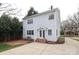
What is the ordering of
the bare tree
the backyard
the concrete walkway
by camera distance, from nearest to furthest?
the concrete walkway < the bare tree < the backyard

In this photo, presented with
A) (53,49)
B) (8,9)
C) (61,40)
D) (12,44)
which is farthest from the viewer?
(12,44)

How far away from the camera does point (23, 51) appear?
12.6ft

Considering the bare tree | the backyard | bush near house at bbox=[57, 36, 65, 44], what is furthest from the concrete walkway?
the bare tree

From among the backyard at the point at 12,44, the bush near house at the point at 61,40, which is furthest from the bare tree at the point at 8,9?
the bush near house at the point at 61,40

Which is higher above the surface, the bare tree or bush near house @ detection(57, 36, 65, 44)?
the bare tree

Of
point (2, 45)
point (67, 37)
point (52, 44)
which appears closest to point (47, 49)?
point (52, 44)

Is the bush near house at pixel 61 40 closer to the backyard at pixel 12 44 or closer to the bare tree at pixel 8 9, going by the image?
the backyard at pixel 12 44

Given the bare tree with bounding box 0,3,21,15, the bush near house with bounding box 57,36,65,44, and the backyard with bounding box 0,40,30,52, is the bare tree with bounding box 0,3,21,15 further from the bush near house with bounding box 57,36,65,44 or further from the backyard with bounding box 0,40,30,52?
the bush near house with bounding box 57,36,65,44

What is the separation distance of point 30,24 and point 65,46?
4.49 m

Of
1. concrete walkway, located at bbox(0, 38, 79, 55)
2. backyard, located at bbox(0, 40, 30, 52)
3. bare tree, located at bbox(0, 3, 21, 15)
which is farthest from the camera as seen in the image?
backyard, located at bbox(0, 40, 30, 52)

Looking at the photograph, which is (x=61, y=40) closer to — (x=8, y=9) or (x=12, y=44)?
(x=12, y=44)

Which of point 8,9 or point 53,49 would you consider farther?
point 8,9

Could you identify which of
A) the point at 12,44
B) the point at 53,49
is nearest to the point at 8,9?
the point at 12,44

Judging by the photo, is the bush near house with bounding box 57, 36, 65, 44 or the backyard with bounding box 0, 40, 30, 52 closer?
the bush near house with bounding box 57, 36, 65, 44
